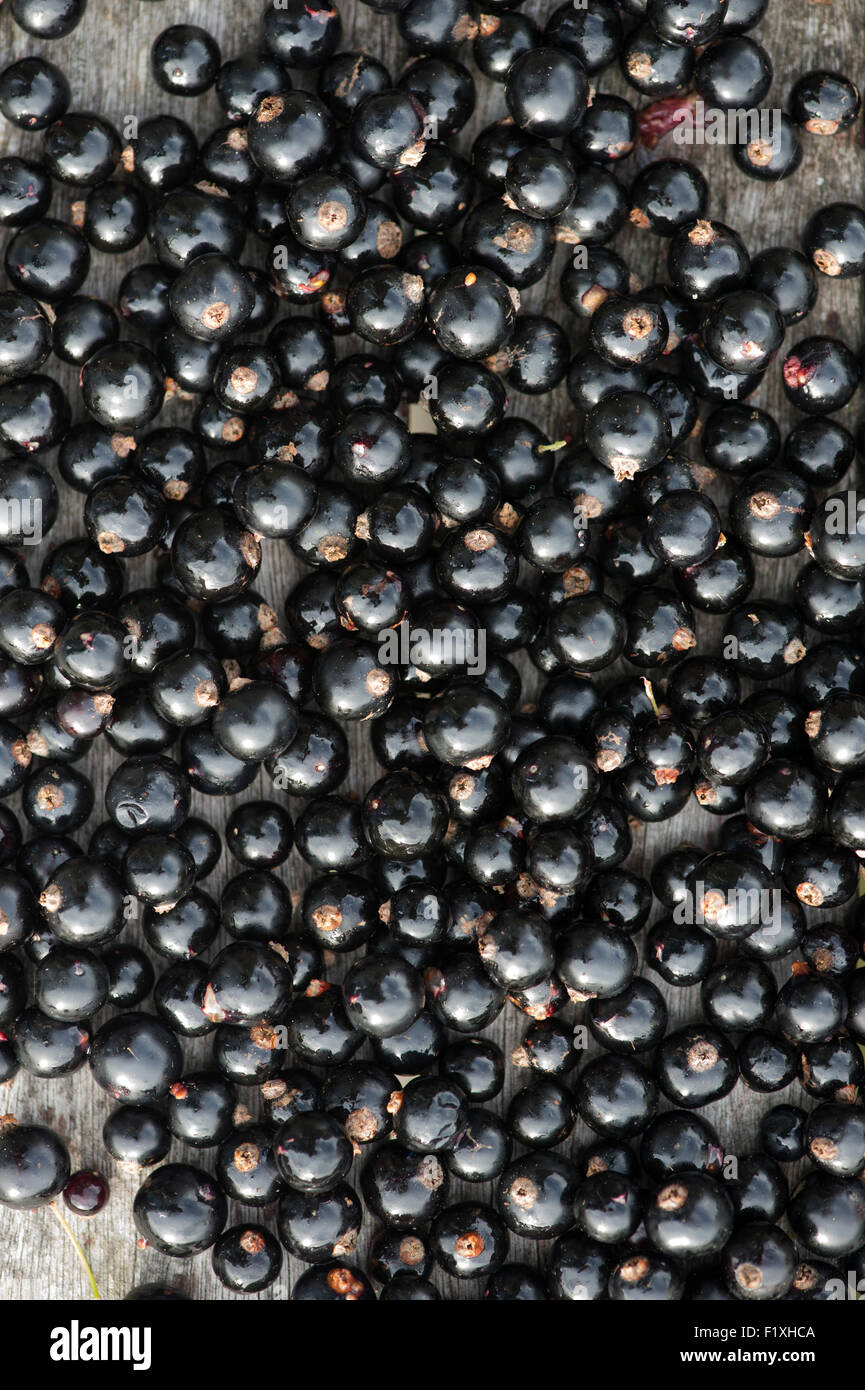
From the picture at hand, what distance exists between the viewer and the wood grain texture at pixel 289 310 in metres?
3.36

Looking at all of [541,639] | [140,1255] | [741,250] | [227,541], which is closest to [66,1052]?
[140,1255]

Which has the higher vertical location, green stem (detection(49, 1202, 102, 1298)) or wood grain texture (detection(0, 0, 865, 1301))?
wood grain texture (detection(0, 0, 865, 1301))

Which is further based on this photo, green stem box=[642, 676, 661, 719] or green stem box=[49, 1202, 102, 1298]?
green stem box=[49, 1202, 102, 1298]

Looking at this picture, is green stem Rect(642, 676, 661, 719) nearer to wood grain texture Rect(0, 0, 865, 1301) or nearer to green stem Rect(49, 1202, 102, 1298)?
wood grain texture Rect(0, 0, 865, 1301)

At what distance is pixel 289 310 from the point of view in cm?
338

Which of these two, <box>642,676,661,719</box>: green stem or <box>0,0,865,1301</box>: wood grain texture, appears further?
<box>0,0,865,1301</box>: wood grain texture

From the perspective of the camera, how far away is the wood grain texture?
11.0 ft

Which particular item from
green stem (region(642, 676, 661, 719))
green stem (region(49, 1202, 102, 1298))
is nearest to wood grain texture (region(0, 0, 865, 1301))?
green stem (region(49, 1202, 102, 1298))

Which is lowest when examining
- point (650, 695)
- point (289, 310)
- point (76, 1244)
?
point (76, 1244)

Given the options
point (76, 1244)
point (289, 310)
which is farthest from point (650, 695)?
point (76, 1244)

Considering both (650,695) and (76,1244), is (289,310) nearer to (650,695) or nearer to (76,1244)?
(650,695)

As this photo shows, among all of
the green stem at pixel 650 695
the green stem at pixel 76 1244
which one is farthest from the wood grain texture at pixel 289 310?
the green stem at pixel 650 695

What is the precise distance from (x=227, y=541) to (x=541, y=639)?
1016 mm

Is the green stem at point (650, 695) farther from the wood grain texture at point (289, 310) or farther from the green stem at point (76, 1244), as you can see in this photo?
the green stem at point (76, 1244)
